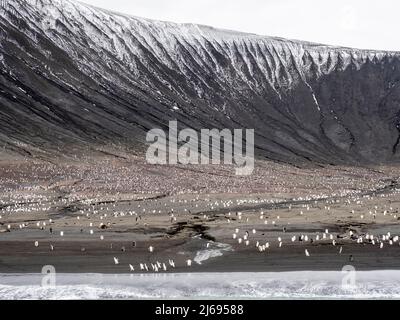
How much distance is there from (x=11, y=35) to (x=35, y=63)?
→ 44.9 feet

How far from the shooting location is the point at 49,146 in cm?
13275

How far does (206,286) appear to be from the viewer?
29578 millimetres

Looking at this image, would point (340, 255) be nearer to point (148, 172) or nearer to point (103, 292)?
point (103, 292)

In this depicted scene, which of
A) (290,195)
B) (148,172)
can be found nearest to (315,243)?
(290,195)
